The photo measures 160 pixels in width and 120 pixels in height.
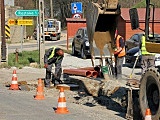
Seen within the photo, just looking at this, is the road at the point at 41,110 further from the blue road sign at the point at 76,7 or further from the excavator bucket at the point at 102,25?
the blue road sign at the point at 76,7

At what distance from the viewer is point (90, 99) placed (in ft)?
41.3

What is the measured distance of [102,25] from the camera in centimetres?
1236

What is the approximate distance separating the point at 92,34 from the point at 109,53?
1.04 m

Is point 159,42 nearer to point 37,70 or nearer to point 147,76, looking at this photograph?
point 147,76

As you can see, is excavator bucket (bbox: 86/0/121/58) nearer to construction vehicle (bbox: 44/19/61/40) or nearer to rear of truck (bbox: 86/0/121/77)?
rear of truck (bbox: 86/0/121/77)

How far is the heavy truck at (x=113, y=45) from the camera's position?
897 centimetres

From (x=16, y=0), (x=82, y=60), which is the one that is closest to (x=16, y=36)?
(x=16, y=0)

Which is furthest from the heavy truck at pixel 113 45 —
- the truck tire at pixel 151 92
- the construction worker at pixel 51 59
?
the construction worker at pixel 51 59

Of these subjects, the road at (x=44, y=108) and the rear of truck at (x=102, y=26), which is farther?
the rear of truck at (x=102, y=26)

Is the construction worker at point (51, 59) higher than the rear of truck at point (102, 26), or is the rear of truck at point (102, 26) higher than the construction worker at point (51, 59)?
the rear of truck at point (102, 26)

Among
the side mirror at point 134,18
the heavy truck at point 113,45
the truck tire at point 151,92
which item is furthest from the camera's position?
the heavy truck at point 113,45

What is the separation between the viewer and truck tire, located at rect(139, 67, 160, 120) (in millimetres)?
8836

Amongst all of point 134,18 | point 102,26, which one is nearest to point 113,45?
point 102,26

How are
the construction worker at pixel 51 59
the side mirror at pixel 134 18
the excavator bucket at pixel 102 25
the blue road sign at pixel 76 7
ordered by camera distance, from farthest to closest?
the blue road sign at pixel 76 7, the construction worker at pixel 51 59, the excavator bucket at pixel 102 25, the side mirror at pixel 134 18
